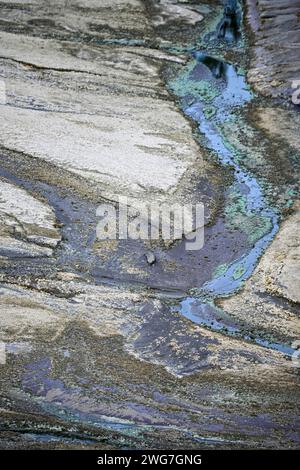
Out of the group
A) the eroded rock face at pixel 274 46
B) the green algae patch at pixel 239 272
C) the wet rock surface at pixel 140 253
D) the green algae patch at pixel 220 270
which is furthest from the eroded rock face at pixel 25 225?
the eroded rock face at pixel 274 46

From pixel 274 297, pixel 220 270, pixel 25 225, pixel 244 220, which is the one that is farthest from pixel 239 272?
pixel 25 225

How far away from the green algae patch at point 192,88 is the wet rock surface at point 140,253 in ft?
0.07

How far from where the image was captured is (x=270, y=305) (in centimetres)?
483

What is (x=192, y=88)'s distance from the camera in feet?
25.0

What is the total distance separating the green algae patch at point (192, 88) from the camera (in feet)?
24.5

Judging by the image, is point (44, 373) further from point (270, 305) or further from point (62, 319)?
point (270, 305)

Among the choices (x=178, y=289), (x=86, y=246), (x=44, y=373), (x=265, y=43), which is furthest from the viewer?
(x=265, y=43)

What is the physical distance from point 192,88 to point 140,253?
9.08ft

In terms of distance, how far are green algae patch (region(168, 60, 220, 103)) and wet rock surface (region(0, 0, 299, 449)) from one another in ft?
0.07

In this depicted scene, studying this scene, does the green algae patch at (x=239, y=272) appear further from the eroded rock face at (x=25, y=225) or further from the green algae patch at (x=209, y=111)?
the green algae patch at (x=209, y=111)

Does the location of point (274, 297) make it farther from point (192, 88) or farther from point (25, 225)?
point (192, 88)

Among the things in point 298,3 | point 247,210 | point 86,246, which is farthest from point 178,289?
point 298,3

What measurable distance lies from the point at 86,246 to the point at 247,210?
1.31m
